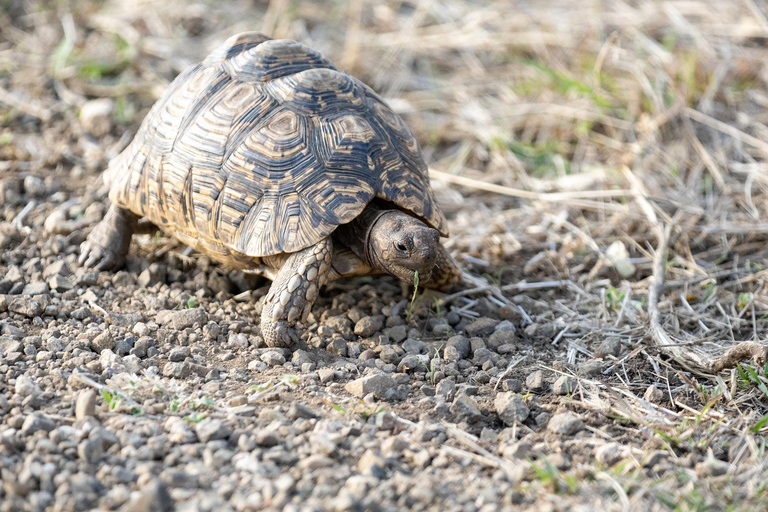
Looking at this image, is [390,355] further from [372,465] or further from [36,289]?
[36,289]

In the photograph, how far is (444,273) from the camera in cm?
361

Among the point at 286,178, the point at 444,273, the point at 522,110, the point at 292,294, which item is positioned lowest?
the point at 444,273

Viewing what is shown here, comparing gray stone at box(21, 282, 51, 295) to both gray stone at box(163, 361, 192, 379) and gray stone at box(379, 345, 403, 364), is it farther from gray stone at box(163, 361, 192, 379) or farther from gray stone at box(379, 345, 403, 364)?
gray stone at box(379, 345, 403, 364)

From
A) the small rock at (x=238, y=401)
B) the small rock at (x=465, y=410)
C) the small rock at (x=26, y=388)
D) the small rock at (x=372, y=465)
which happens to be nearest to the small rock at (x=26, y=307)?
the small rock at (x=26, y=388)

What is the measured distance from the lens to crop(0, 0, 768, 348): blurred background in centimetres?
428

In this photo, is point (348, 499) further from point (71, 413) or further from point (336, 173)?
point (336, 173)

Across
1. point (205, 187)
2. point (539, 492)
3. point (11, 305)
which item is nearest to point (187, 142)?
point (205, 187)

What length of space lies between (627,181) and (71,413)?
3.68m

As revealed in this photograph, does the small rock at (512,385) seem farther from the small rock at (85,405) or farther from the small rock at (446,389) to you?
the small rock at (85,405)

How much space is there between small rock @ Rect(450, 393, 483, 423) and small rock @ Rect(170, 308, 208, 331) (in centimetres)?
123

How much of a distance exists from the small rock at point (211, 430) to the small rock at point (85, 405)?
14.7 inches

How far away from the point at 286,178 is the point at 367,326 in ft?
2.48

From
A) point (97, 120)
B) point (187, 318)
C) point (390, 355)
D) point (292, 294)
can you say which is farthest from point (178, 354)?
point (97, 120)

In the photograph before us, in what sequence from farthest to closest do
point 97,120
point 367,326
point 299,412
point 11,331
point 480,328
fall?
point 97,120 → point 480,328 → point 367,326 → point 11,331 → point 299,412
